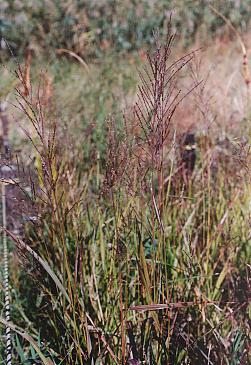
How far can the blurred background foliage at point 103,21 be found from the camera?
710cm

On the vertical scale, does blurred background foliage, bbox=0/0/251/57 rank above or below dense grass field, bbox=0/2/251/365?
above

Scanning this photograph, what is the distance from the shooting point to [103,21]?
24.1ft

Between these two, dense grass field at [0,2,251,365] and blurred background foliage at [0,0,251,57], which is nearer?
dense grass field at [0,2,251,365]

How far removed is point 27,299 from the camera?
2.06 metres

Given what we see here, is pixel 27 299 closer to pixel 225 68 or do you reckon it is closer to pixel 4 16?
pixel 225 68

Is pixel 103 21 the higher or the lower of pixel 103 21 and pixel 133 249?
the higher

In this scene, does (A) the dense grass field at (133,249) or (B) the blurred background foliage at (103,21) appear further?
(B) the blurred background foliage at (103,21)

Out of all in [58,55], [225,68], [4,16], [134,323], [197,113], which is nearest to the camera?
[134,323]

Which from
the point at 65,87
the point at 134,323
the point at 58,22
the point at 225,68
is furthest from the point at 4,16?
the point at 134,323

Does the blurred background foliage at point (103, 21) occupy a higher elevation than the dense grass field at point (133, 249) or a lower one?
higher

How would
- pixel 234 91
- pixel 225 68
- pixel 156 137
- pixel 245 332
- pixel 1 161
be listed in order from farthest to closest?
pixel 225 68, pixel 234 91, pixel 245 332, pixel 1 161, pixel 156 137

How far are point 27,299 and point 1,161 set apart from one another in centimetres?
88

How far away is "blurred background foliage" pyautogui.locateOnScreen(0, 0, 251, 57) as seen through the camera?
Answer: 7.10 m

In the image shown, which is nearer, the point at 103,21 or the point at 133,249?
the point at 133,249
